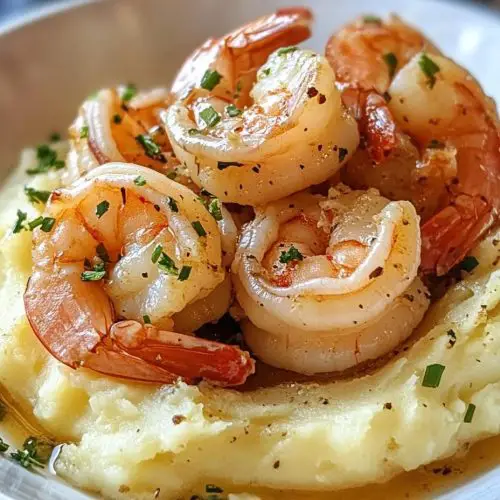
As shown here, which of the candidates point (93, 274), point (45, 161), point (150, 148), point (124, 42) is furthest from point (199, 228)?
point (124, 42)

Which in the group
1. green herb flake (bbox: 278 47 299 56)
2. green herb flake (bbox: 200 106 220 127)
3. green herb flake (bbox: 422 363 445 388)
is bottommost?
green herb flake (bbox: 422 363 445 388)

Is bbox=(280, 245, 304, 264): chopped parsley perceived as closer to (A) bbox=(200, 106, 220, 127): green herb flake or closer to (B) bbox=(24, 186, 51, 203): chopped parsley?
(A) bbox=(200, 106, 220, 127): green herb flake

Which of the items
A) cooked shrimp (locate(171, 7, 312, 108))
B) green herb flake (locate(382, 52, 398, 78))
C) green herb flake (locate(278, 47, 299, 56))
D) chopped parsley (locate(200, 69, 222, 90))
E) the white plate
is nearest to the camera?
green herb flake (locate(278, 47, 299, 56))

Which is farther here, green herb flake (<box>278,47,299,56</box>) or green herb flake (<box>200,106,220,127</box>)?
green herb flake (<box>278,47,299,56</box>)

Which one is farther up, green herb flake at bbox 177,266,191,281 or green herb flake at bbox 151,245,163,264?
green herb flake at bbox 151,245,163,264

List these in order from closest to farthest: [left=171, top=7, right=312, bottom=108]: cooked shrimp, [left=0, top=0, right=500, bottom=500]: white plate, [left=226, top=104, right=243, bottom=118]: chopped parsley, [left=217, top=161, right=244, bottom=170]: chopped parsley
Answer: [left=217, top=161, right=244, bottom=170]: chopped parsley, [left=226, top=104, right=243, bottom=118]: chopped parsley, [left=171, top=7, right=312, bottom=108]: cooked shrimp, [left=0, top=0, right=500, bottom=500]: white plate

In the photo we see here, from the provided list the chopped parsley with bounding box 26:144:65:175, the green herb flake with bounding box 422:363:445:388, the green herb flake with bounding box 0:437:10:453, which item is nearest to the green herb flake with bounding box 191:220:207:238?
the green herb flake with bounding box 422:363:445:388

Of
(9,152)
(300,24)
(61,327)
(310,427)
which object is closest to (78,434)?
(61,327)
